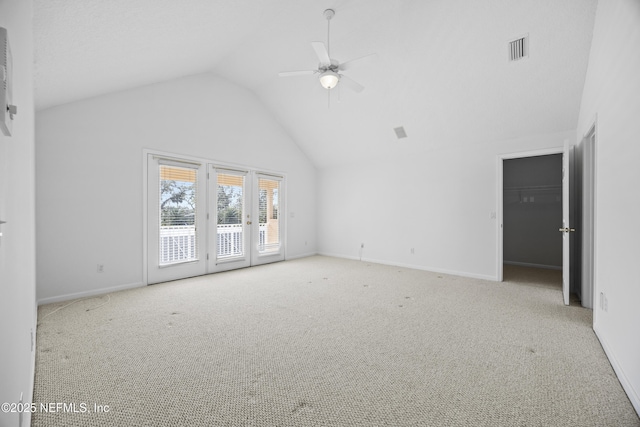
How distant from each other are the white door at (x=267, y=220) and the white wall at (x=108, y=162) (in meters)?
0.94

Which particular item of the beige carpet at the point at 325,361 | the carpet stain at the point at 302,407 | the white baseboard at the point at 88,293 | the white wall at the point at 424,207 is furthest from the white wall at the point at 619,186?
the white baseboard at the point at 88,293

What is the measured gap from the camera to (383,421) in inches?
60.7

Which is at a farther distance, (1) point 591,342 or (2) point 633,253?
(1) point 591,342

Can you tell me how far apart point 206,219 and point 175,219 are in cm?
52

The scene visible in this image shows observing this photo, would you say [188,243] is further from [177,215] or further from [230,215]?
[230,215]

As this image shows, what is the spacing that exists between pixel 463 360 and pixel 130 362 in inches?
102

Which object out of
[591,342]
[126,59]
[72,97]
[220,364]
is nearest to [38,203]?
[72,97]

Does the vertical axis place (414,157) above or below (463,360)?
above

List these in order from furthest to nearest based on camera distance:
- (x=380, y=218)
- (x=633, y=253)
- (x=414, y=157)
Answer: (x=380, y=218), (x=414, y=157), (x=633, y=253)

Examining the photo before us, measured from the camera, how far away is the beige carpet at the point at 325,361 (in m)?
1.61

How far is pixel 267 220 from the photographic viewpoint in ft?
20.1

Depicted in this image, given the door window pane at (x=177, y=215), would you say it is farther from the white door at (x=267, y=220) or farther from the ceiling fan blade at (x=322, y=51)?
the ceiling fan blade at (x=322, y=51)

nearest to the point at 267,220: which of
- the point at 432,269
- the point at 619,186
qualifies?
the point at 432,269

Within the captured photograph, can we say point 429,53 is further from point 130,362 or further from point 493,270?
point 130,362
